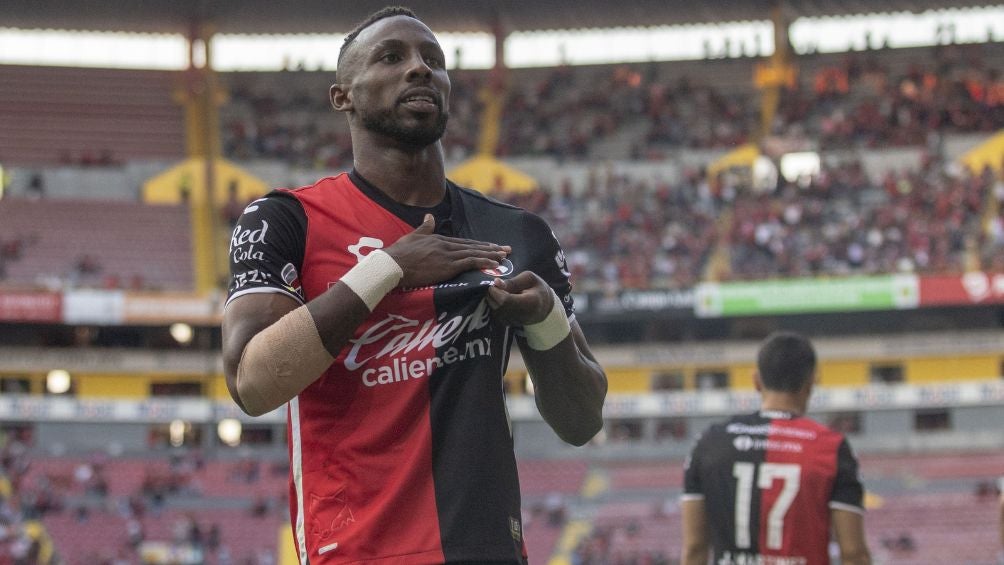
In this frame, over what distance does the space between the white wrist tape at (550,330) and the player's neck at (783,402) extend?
2826mm

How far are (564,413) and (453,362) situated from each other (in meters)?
0.40

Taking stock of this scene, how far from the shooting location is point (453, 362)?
2.93 m

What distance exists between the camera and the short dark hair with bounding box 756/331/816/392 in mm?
5598

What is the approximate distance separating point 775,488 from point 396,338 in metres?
3.06

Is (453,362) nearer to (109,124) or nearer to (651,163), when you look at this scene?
(651,163)

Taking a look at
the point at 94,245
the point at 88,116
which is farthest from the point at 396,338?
the point at 88,116

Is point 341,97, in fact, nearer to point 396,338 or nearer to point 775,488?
point 396,338

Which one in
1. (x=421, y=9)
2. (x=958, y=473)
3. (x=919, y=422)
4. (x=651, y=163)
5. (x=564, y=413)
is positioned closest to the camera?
(x=564, y=413)

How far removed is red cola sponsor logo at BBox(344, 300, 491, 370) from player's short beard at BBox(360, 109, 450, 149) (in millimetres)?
421

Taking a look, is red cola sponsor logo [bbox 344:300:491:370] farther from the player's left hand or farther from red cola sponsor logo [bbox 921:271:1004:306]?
red cola sponsor logo [bbox 921:271:1004:306]

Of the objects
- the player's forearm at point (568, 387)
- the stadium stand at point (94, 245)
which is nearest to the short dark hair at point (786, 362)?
the player's forearm at point (568, 387)

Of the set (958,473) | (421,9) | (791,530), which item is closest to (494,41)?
(421,9)

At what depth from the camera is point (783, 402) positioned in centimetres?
571

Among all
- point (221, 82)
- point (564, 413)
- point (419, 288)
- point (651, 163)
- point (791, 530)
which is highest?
point (221, 82)
